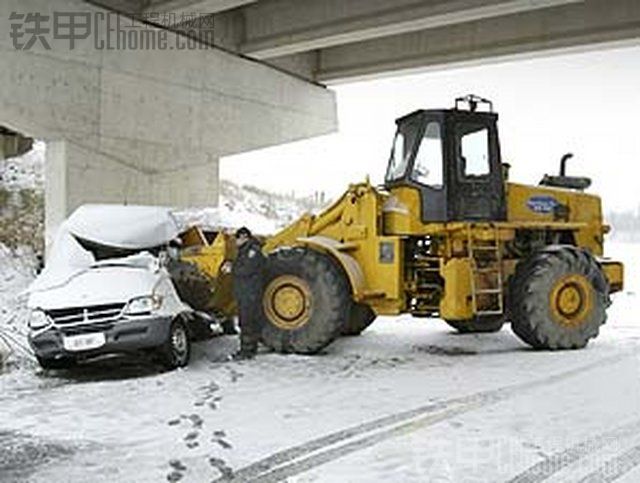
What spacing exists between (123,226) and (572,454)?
22.1 ft

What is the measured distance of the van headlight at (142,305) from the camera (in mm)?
9039

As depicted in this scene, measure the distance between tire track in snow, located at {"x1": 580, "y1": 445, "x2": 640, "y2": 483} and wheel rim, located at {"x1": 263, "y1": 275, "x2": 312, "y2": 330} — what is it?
5180 millimetres

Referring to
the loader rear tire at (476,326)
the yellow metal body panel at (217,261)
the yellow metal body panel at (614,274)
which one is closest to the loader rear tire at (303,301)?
the yellow metal body panel at (217,261)

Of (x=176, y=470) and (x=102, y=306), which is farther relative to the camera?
(x=102, y=306)

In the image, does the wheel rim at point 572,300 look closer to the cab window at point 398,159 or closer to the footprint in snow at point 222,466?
the cab window at point 398,159

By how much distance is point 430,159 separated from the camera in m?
10.9

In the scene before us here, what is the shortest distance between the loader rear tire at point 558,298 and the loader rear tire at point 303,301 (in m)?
2.16

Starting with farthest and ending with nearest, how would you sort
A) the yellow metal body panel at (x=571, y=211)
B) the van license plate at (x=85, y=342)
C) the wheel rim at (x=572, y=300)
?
the yellow metal body panel at (x=571, y=211) < the wheel rim at (x=572, y=300) < the van license plate at (x=85, y=342)

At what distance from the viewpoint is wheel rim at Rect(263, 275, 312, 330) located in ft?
34.1

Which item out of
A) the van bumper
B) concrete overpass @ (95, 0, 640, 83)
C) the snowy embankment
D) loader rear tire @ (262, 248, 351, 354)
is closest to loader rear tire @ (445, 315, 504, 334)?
loader rear tire @ (262, 248, 351, 354)

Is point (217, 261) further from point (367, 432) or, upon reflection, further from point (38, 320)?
point (367, 432)

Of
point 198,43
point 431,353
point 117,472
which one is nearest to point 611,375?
point 431,353

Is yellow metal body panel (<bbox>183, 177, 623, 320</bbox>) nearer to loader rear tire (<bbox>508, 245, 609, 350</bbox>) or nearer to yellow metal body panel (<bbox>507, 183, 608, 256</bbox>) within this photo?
yellow metal body panel (<bbox>507, 183, 608, 256</bbox>)

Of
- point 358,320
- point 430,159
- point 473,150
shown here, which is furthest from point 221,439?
point 358,320
